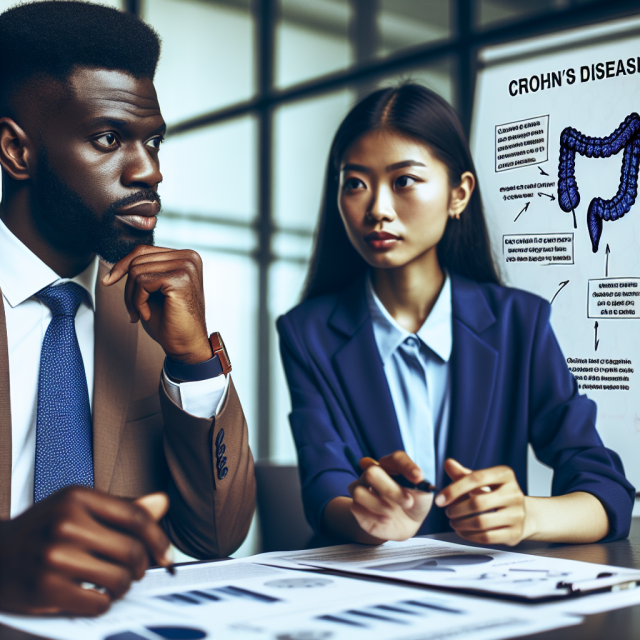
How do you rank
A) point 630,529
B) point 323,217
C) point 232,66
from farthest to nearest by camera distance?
point 232,66 → point 323,217 → point 630,529

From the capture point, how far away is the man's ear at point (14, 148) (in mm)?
1268

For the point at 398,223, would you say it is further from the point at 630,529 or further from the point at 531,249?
the point at 630,529

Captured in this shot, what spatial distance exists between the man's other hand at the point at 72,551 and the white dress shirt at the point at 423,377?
811 millimetres

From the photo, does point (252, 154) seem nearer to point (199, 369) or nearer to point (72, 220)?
point (72, 220)

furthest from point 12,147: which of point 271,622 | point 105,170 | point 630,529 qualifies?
point 630,529

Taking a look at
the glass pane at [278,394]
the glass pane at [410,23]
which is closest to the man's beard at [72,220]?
the glass pane at [410,23]

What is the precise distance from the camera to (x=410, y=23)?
3219mm

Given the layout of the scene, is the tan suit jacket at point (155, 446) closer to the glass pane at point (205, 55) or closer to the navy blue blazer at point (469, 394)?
the navy blue blazer at point (469, 394)

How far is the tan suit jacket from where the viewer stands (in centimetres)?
116

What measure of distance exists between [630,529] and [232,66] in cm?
313

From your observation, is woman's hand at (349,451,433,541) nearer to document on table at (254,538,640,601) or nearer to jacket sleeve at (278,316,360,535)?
document on table at (254,538,640,601)

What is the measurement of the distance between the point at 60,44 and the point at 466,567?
106 centimetres

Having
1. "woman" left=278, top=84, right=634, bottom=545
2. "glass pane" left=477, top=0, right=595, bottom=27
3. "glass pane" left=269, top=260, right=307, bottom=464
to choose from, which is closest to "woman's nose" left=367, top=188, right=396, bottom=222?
"woman" left=278, top=84, right=634, bottom=545

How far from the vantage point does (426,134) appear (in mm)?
1424
